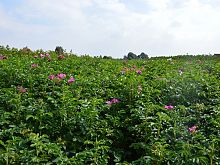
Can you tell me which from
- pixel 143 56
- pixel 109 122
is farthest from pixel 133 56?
pixel 109 122

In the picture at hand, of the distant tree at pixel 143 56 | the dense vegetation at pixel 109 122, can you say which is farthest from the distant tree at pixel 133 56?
the dense vegetation at pixel 109 122

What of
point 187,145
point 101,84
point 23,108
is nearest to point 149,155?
point 187,145

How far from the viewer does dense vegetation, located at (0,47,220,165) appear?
3.59 metres

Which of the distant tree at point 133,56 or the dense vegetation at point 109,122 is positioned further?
the distant tree at point 133,56

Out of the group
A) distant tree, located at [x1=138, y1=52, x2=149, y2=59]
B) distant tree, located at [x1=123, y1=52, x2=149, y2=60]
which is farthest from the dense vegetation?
distant tree, located at [x1=138, y1=52, x2=149, y2=59]

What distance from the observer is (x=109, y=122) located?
4.64 m

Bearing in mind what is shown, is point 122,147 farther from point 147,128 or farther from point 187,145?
point 187,145

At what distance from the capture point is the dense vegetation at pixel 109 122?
11.8 feet

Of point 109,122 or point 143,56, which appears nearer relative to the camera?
point 109,122

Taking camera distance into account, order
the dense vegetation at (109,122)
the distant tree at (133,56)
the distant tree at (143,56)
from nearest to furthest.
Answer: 1. the dense vegetation at (109,122)
2. the distant tree at (133,56)
3. the distant tree at (143,56)

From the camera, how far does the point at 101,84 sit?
6.13 meters

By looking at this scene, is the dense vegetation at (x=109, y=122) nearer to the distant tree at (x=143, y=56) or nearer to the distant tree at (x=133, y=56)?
the distant tree at (x=133, y=56)

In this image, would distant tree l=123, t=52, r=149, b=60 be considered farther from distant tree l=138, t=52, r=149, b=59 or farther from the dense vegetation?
the dense vegetation

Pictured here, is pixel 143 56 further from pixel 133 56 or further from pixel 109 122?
pixel 109 122
